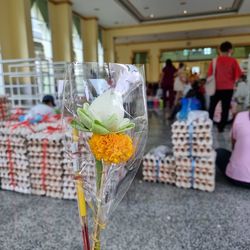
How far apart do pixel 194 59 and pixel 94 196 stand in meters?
14.2

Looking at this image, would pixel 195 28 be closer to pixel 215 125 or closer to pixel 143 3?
pixel 143 3

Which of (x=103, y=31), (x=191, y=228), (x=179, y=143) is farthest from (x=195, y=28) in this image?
(x=191, y=228)

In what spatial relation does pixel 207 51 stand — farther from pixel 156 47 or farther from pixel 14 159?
pixel 14 159

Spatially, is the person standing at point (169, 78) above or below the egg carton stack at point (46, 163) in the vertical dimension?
above

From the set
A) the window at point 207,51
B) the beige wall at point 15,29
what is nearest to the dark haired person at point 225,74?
the beige wall at point 15,29

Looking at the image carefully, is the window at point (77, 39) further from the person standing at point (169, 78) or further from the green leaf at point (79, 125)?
the green leaf at point (79, 125)

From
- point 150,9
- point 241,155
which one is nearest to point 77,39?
point 150,9

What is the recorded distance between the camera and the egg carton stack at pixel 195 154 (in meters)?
2.12

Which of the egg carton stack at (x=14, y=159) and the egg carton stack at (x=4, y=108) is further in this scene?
the egg carton stack at (x=4, y=108)

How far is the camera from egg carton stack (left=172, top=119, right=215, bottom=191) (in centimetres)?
212

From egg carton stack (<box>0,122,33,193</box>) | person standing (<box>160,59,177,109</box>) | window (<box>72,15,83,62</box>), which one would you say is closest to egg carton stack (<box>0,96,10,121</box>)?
egg carton stack (<box>0,122,33,193</box>)

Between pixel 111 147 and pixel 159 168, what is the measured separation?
5.89ft

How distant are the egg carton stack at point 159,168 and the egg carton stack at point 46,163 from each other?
766 mm

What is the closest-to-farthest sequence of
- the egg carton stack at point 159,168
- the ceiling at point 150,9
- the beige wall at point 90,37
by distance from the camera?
the egg carton stack at point 159,168, the ceiling at point 150,9, the beige wall at point 90,37
